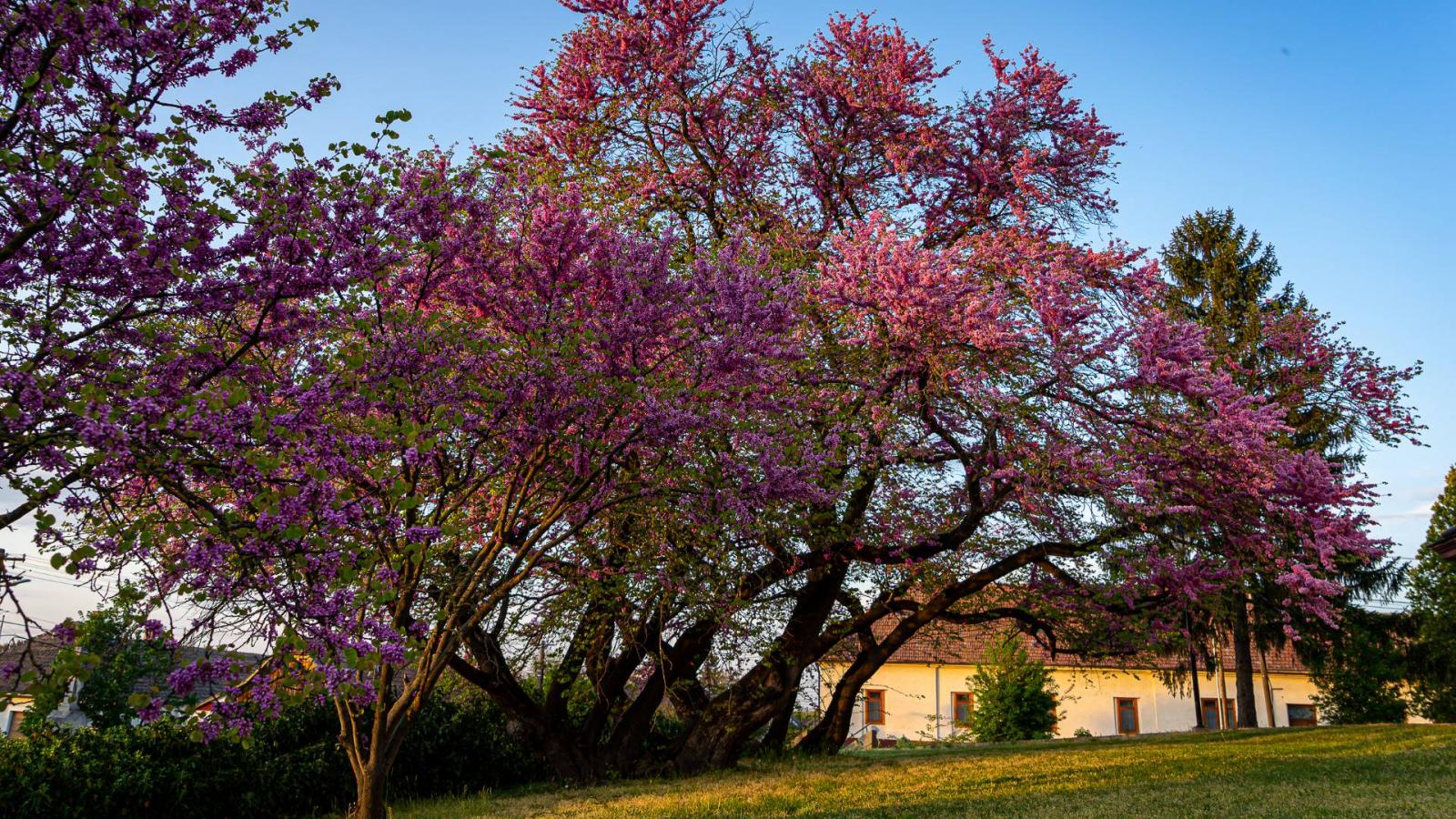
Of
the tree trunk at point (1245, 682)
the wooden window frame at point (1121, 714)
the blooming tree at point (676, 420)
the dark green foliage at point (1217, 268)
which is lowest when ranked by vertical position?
the wooden window frame at point (1121, 714)

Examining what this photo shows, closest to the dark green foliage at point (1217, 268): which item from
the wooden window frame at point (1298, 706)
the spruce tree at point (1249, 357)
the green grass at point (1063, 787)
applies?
the spruce tree at point (1249, 357)

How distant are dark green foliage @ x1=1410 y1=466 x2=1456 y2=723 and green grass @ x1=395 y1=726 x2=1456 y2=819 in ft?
39.9

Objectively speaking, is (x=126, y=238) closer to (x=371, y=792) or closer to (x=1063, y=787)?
(x=371, y=792)

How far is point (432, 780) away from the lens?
1503cm

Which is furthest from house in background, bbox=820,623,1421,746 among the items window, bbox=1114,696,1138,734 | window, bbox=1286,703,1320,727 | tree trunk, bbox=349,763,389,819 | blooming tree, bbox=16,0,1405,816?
tree trunk, bbox=349,763,389,819

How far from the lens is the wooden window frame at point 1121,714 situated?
39.4 meters

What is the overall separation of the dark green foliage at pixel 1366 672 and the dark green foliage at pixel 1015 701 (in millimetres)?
6992

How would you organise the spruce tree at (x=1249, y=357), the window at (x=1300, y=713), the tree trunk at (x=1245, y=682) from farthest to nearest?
the window at (x=1300, y=713) → the tree trunk at (x=1245, y=682) → the spruce tree at (x=1249, y=357)

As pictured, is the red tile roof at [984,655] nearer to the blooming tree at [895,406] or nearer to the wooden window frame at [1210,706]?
the wooden window frame at [1210,706]

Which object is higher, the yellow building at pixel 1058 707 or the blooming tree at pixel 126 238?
the blooming tree at pixel 126 238

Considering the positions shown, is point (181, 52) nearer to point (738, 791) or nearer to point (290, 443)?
point (290, 443)

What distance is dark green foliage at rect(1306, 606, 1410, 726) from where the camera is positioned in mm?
25578

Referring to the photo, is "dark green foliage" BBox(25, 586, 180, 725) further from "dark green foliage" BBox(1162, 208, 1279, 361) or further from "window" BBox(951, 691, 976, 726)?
"window" BBox(951, 691, 976, 726)

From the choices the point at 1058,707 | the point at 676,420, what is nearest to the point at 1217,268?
the point at 1058,707
